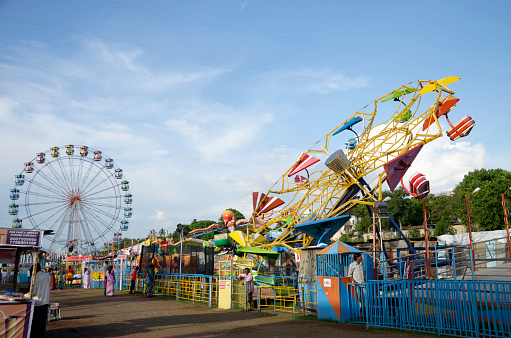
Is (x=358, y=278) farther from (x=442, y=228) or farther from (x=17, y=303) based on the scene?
(x=442, y=228)

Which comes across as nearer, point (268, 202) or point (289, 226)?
point (289, 226)

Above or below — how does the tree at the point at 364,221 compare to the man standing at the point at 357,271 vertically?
above

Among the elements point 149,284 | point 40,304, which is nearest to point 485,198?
point 149,284

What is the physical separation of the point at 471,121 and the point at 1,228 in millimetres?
16790

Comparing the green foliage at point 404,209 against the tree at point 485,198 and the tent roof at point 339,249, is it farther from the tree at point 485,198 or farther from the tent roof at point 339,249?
the tent roof at point 339,249

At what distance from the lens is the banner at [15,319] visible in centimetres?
748

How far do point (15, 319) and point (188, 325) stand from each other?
15.5 feet

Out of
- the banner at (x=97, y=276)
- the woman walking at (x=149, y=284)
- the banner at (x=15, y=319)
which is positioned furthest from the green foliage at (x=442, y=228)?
the banner at (x=15, y=319)

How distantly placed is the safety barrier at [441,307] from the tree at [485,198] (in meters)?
35.4

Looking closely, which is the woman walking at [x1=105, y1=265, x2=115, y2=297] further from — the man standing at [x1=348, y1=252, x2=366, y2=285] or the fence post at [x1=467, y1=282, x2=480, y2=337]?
the fence post at [x1=467, y1=282, x2=480, y2=337]

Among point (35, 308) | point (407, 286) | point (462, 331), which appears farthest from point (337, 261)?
point (35, 308)

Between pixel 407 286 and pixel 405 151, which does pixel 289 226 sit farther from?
pixel 407 286

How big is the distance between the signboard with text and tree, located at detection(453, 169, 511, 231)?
4158cm

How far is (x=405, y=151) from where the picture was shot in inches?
719
